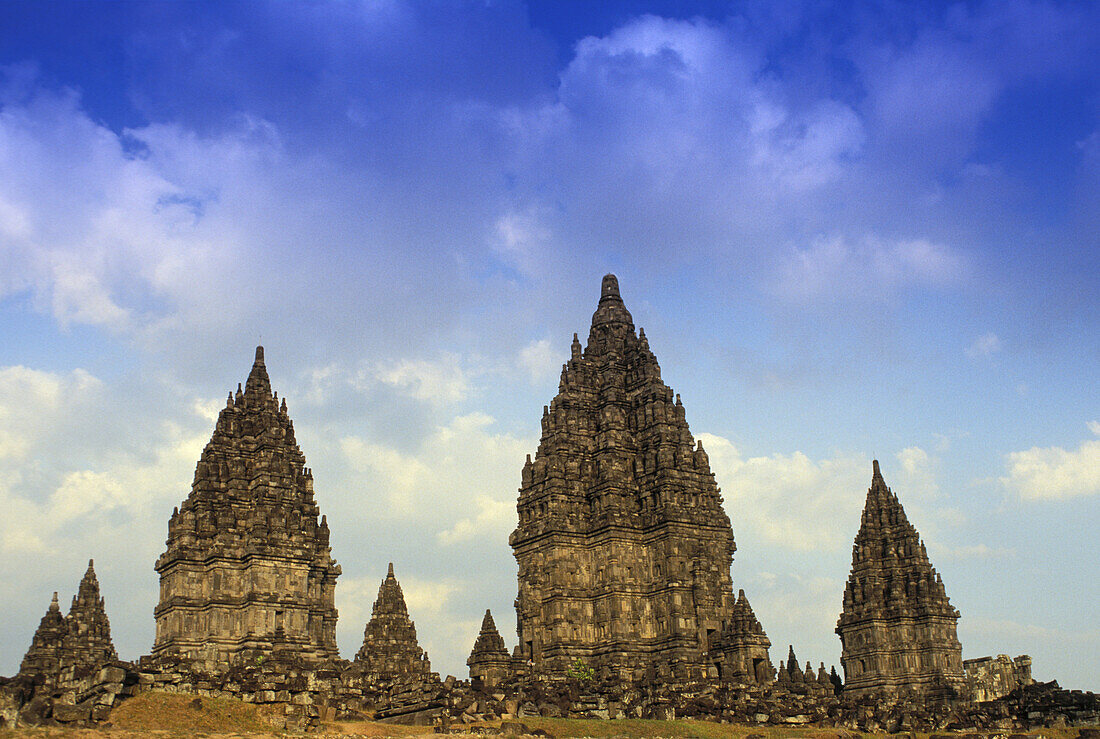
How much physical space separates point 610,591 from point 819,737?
15.5 metres

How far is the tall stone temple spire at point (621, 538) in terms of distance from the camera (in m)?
53.2

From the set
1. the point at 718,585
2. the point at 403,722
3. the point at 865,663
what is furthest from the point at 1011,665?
the point at 403,722

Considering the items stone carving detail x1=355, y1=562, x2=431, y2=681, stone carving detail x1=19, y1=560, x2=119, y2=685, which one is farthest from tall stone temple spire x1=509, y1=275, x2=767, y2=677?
stone carving detail x1=19, y1=560, x2=119, y2=685

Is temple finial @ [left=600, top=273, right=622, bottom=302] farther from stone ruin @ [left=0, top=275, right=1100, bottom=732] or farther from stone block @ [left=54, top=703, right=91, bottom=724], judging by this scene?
stone block @ [left=54, top=703, right=91, bottom=724]

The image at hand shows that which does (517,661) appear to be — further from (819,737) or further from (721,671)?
(819,737)

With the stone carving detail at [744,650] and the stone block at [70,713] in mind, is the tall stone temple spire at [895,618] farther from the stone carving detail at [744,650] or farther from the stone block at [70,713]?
the stone block at [70,713]

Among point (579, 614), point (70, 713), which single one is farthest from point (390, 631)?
point (70, 713)

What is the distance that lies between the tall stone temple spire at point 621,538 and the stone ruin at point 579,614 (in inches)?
4.1


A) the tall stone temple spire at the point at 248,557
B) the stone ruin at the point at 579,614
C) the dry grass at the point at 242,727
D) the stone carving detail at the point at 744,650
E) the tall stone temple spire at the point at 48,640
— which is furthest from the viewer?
the tall stone temple spire at the point at 48,640

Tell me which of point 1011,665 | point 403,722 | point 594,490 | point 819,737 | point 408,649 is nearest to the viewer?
point 403,722

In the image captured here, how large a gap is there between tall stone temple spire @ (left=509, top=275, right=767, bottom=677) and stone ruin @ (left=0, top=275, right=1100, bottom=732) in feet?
0.34

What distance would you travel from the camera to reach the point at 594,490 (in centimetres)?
5753

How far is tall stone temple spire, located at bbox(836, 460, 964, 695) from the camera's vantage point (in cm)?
6512

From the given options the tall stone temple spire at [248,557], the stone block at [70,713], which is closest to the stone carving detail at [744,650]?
the tall stone temple spire at [248,557]
